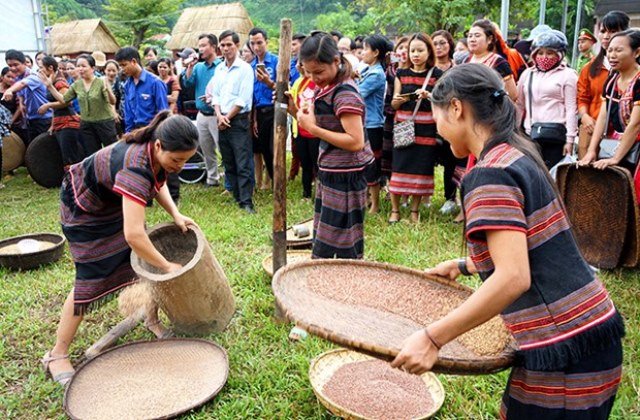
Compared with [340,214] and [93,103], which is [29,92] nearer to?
[93,103]

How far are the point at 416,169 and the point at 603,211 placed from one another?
167 cm

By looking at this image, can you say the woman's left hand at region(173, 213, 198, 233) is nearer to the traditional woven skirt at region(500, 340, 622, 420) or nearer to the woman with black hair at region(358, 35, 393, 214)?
the traditional woven skirt at region(500, 340, 622, 420)

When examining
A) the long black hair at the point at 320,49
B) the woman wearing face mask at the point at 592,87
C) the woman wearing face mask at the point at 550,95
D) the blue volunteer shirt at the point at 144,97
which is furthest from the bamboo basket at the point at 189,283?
the woman wearing face mask at the point at 592,87

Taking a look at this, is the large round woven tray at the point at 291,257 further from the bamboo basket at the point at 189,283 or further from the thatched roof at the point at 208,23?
the thatched roof at the point at 208,23

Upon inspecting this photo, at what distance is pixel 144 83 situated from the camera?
581cm

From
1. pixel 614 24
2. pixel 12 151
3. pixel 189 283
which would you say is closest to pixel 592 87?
pixel 614 24

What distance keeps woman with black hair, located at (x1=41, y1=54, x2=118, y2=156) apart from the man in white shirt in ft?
4.40

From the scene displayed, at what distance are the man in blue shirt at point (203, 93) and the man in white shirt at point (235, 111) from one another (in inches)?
17.9

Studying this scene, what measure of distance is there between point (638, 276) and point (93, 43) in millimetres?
28448

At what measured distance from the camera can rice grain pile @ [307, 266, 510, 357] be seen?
6.33 ft

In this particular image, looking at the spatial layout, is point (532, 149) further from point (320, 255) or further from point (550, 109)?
point (550, 109)

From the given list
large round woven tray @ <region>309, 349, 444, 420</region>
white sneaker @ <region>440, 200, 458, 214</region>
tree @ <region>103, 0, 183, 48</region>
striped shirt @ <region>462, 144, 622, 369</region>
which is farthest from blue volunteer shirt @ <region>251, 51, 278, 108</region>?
tree @ <region>103, 0, 183, 48</region>

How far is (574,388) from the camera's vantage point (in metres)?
1.43

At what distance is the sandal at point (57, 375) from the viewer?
2836 millimetres
